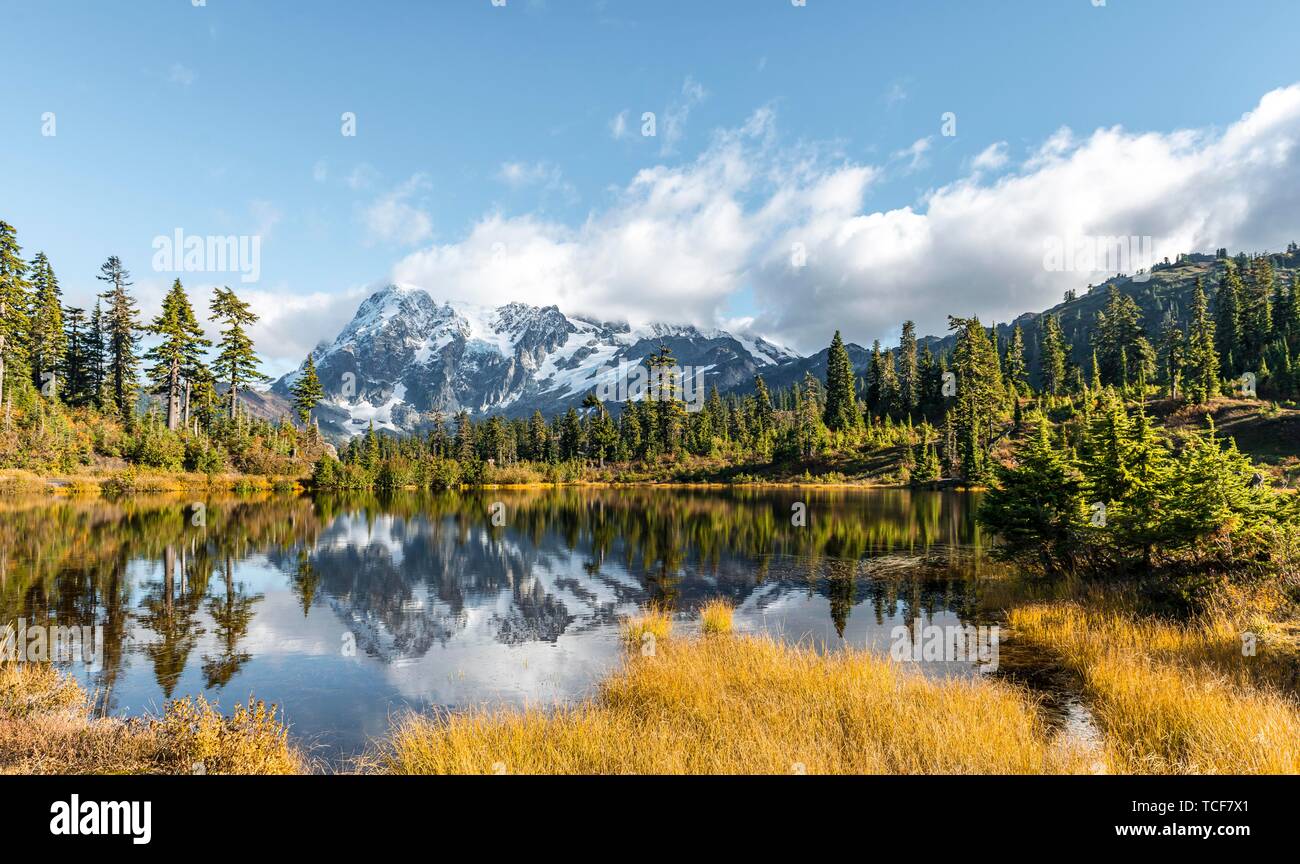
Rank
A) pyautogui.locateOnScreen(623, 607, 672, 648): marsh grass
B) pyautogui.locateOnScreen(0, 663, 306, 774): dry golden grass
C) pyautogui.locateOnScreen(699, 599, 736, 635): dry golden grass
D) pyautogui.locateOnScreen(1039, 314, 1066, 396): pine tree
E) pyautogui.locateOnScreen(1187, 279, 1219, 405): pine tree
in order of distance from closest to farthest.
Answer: pyautogui.locateOnScreen(0, 663, 306, 774): dry golden grass
pyautogui.locateOnScreen(623, 607, 672, 648): marsh grass
pyautogui.locateOnScreen(699, 599, 736, 635): dry golden grass
pyautogui.locateOnScreen(1187, 279, 1219, 405): pine tree
pyautogui.locateOnScreen(1039, 314, 1066, 396): pine tree

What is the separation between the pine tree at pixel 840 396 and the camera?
121 metres

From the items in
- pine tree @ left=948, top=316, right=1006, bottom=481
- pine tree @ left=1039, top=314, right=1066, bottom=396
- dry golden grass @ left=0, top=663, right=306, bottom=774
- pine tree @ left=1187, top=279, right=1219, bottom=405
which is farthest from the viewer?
pine tree @ left=1039, top=314, right=1066, bottom=396

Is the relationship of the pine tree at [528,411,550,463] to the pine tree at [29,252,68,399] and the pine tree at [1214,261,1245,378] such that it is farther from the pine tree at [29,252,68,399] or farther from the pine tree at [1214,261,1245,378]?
the pine tree at [1214,261,1245,378]

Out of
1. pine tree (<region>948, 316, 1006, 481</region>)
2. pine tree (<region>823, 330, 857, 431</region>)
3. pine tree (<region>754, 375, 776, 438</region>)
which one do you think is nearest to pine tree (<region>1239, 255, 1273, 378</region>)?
pine tree (<region>948, 316, 1006, 481</region>)

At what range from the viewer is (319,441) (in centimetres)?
10375

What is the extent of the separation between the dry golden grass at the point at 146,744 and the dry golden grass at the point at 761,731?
159cm

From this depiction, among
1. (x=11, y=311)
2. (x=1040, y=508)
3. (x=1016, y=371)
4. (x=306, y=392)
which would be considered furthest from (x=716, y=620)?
(x=1016, y=371)

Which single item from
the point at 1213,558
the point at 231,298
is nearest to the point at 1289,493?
the point at 1213,558

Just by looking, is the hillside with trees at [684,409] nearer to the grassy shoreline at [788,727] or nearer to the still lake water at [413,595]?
the still lake water at [413,595]

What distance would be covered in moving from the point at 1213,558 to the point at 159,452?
294 feet

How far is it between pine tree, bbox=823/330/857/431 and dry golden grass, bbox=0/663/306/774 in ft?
386

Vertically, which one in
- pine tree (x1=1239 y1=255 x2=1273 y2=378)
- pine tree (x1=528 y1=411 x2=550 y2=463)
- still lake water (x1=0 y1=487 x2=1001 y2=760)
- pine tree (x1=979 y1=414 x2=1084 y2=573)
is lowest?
Result: still lake water (x1=0 y1=487 x2=1001 y2=760)

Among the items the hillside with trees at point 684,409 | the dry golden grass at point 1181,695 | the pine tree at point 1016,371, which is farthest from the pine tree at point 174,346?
the pine tree at point 1016,371

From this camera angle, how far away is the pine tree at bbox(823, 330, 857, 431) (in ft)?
398
